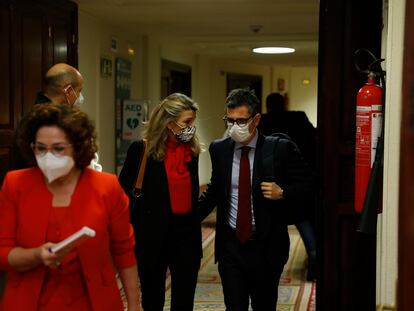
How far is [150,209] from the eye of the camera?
120 inches

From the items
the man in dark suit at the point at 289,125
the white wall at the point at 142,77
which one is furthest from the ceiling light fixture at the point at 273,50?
the man in dark suit at the point at 289,125

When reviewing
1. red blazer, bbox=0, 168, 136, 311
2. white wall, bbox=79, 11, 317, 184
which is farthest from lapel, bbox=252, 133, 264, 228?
white wall, bbox=79, 11, 317, 184

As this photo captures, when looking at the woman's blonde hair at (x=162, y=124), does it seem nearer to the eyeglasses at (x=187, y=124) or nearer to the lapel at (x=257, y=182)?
the eyeglasses at (x=187, y=124)

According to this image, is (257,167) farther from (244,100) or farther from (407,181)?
(407,181)

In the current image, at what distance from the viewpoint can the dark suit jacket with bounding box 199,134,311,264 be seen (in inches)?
113

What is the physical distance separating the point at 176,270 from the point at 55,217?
1350mm

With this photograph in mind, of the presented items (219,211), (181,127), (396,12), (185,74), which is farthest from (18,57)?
(185,74)

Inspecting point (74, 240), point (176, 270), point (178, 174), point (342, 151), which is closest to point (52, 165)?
point (74, 240)

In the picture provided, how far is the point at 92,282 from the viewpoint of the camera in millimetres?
1826

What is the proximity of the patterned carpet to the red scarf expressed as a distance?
148 centimetres

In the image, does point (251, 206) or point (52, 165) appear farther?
point (251, 206)

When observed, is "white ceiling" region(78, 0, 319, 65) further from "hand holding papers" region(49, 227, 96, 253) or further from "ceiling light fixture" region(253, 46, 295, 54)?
"hand holding papers" region(49, 227, 96, 253)

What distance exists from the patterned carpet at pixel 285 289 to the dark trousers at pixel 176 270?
4.08ft

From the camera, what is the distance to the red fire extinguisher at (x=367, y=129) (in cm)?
238
